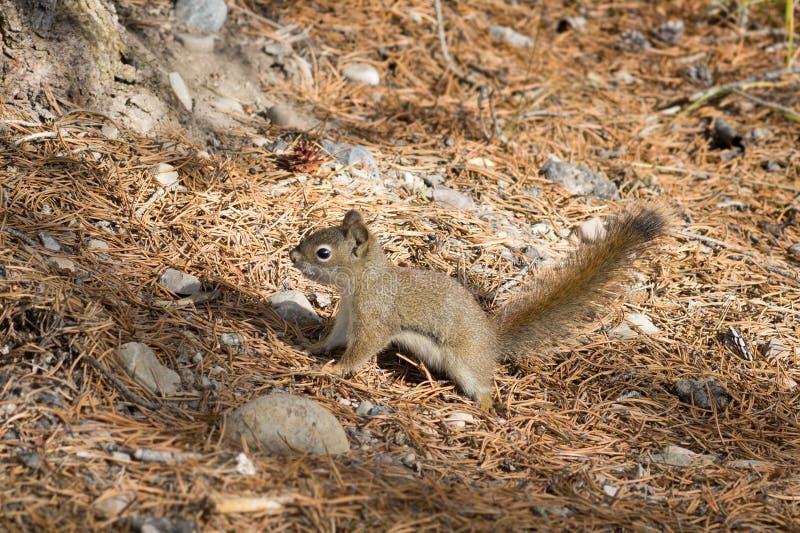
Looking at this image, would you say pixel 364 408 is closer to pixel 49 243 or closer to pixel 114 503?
pixel 114 503

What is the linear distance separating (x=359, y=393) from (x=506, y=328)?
665 mm

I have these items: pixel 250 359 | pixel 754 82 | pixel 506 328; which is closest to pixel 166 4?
pixel 250 359

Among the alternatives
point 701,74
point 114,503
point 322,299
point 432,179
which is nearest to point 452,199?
point 432,179

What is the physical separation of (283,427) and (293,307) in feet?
3.06

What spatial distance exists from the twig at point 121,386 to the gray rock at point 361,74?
2.85 meters

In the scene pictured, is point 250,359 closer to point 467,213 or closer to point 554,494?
point 554,494

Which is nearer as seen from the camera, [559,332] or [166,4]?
[559,332]

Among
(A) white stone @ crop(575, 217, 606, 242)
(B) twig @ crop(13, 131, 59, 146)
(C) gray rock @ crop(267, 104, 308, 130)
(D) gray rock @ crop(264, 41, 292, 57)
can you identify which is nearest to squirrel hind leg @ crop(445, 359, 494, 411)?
(A) white stone @ crop(575, 217, 606, 242)

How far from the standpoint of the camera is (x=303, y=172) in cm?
371

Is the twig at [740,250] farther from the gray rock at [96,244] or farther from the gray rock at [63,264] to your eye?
the gray rock at [63,264]

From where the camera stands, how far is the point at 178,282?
116 inches

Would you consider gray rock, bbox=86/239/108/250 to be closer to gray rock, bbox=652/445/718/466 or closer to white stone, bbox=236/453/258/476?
white stone, bbox=236/453/258/476

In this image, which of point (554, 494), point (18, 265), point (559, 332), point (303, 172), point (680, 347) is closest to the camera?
point (554, 494)

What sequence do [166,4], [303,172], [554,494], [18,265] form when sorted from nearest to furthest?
[554,494]
[18,265]
[303,172]
[166,4]
